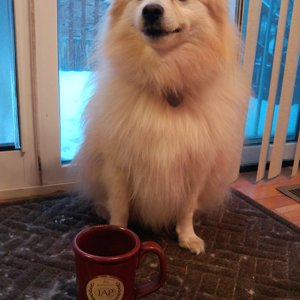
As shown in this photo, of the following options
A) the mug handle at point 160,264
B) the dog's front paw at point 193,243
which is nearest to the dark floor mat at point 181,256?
the dog's front paw at point 193,243

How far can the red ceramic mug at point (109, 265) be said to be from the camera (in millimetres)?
844

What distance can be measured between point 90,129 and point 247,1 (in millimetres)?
950

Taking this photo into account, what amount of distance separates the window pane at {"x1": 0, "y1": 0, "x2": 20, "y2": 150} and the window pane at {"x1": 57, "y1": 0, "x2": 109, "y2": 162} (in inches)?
7.5

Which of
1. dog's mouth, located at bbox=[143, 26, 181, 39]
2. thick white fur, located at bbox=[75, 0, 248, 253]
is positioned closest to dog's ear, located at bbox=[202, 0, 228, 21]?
thick white fur, located at bbox=[75, 0, 248, 253]

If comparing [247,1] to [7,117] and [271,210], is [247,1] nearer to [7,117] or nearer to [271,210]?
[271,210]

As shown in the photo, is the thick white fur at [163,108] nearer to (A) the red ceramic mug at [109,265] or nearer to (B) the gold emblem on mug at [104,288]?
(A) the red ceramic mug at [109,265]

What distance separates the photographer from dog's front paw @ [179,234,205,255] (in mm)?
1330

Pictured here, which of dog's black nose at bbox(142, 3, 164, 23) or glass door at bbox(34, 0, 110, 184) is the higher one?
dog's black nose at bbox(142, 3, 164, 23)

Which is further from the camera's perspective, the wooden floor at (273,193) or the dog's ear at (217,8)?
the wooden floor at (273,193)

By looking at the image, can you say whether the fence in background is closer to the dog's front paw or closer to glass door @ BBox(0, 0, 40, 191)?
glass door @ BBox(0, 0, 40, 191)

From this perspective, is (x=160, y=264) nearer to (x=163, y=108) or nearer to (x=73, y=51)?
(x=163, y=108)

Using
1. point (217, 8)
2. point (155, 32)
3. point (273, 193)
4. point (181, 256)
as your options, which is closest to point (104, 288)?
point (181, 256)

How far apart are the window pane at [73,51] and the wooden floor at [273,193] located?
85cm

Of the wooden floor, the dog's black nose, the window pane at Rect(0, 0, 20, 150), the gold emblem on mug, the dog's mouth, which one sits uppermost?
the dog's black nose
